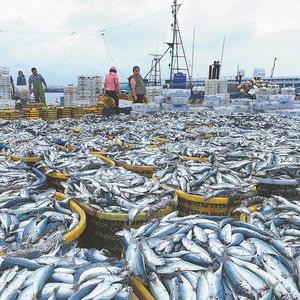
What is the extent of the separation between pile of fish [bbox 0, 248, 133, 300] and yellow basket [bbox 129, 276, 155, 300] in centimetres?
8

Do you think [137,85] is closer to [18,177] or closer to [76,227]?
[18,177]

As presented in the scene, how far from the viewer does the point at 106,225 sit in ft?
11.5

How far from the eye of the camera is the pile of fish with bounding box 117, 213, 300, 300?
2.13 meters

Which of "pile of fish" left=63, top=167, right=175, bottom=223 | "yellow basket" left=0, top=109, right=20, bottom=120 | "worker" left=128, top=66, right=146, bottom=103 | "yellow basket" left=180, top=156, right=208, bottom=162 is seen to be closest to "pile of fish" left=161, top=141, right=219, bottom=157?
"yellow basket" left=180, top=156, right=208, bottom=162

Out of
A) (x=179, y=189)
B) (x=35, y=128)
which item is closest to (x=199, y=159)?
(x=179, y=189)

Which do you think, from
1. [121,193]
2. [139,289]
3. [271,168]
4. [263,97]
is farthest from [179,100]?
[139,289]

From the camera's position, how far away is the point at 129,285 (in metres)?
2.27

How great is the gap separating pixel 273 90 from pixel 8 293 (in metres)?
18.1

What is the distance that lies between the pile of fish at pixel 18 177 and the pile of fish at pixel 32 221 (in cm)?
34

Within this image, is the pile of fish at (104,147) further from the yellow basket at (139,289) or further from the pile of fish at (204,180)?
the yellow basket at (139,289)

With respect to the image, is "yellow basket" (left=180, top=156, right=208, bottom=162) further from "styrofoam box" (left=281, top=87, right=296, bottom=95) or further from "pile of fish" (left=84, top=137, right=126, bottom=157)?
"styrofoam box" (left=281, top=87, right=296, bottom=95)

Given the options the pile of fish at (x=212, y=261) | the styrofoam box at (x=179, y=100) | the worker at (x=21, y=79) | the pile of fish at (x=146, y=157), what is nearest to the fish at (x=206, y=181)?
the pile of fish at (x=146, y=157)

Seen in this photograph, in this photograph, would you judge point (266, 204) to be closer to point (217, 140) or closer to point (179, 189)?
point (179, 189)

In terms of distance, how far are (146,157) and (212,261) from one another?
3.33m
